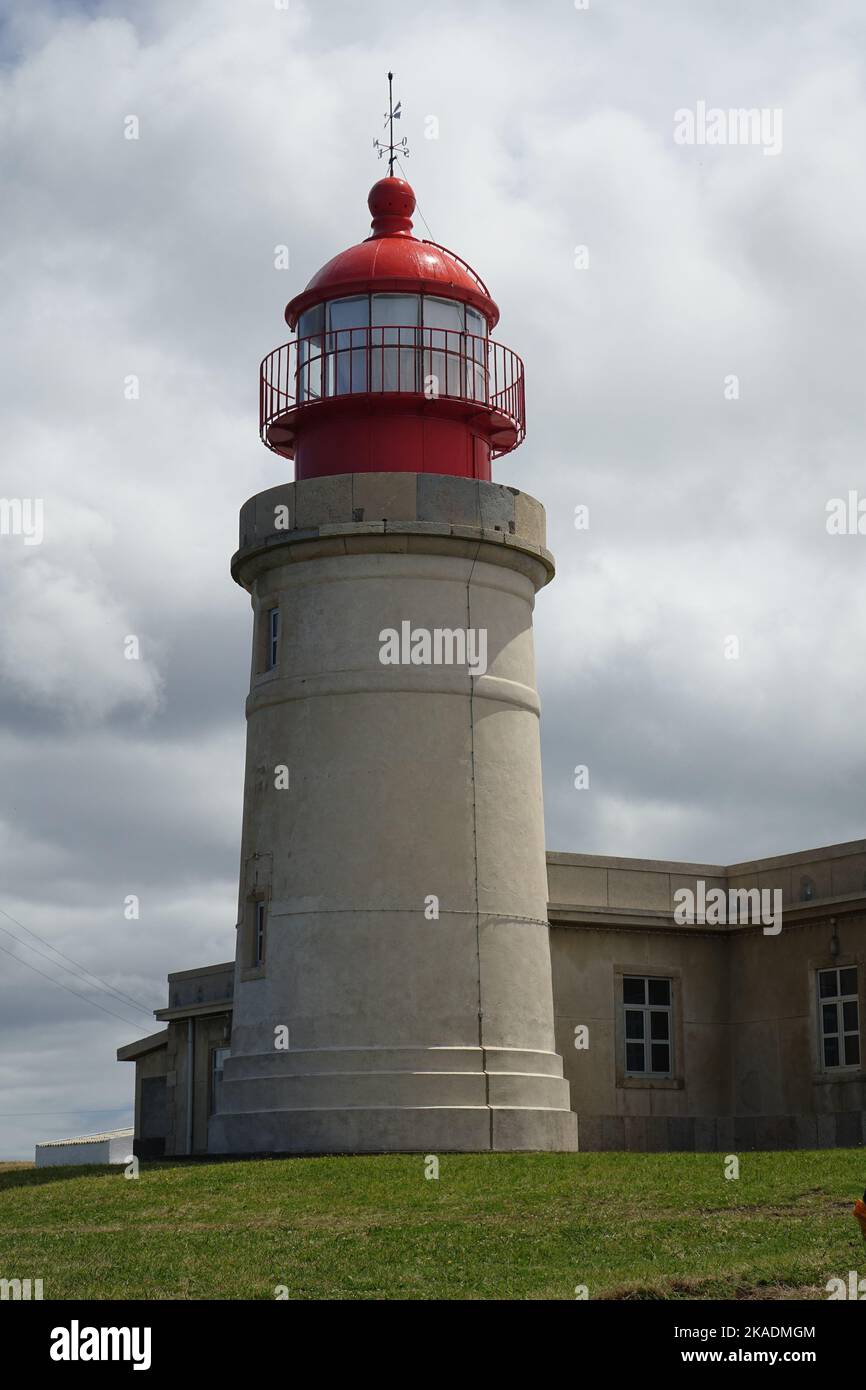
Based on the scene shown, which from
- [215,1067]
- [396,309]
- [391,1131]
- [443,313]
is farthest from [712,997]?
[396,309]

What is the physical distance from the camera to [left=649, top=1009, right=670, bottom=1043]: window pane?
32.1m

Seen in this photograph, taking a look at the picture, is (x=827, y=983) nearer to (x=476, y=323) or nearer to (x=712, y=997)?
(x=712, y=997)

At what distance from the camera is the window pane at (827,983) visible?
101 feet

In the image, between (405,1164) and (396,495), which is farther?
(396,495)

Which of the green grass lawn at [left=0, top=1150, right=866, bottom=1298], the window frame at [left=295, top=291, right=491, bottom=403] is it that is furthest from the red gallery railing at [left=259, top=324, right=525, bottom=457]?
the green grass lawn at [left=0, top=1150, right=866, bottom=1298]

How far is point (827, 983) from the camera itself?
1215 inches

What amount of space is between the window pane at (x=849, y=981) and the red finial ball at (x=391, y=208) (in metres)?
13.4

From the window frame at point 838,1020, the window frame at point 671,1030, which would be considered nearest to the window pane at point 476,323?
the window frame at point 671,1030

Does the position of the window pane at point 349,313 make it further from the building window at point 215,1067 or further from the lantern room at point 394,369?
the building window at point 215,1067
